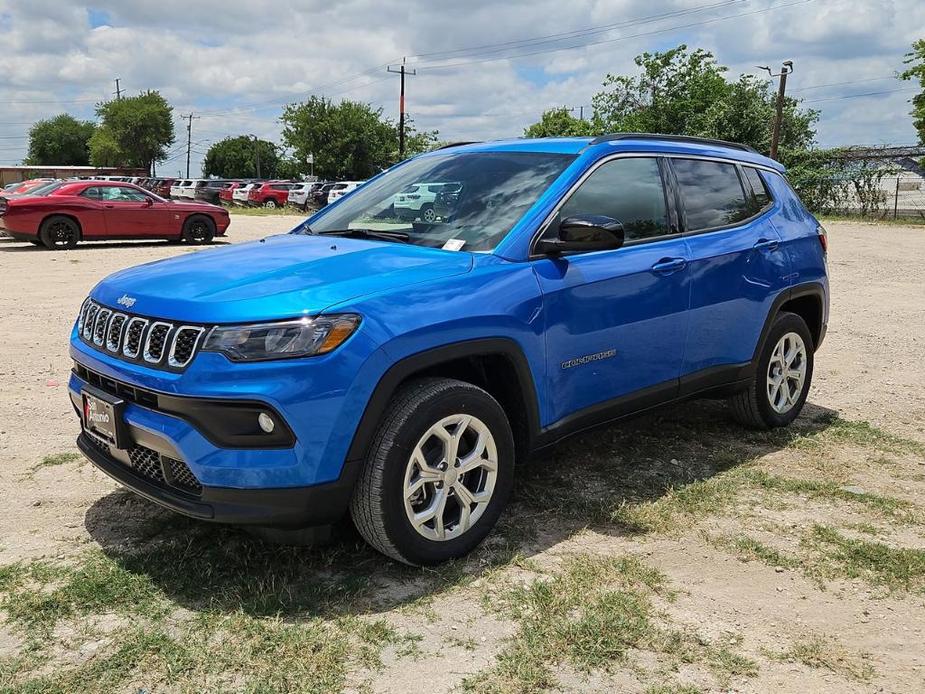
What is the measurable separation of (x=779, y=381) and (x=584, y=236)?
2360 mm

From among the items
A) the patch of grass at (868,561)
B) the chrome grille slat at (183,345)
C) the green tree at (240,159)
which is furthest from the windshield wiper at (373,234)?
the green tree at (240,159)

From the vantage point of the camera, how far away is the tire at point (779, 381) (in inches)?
203

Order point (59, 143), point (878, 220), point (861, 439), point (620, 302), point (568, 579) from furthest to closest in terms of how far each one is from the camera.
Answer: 1. point (59, 143)
2. point (878, 220)
3. point (861, 439)
4. point (620, 302)
5. point (568, 579)

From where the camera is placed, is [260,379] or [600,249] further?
[600,249]

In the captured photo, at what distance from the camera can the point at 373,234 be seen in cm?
410

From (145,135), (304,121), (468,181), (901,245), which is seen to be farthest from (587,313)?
(145,135)

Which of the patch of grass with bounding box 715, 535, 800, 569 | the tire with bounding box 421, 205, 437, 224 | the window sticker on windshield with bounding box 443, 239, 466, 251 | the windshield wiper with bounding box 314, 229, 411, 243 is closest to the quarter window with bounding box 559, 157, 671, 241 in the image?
the window sticker on windshield with bounding box 443, 239, 466, 251

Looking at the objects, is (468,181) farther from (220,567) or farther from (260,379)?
(220,567)

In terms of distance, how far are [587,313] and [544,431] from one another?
1.88 ft

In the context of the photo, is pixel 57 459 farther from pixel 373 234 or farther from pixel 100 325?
pixel 373 234

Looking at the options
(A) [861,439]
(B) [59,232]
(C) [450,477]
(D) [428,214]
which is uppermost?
(D) [428,214]

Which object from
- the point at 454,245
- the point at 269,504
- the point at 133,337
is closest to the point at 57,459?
the point at 133,337

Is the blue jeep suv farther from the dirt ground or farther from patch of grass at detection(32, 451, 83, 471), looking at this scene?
patch of grass at detection(32, 451, 83, 471)

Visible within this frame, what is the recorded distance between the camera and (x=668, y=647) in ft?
9.59
